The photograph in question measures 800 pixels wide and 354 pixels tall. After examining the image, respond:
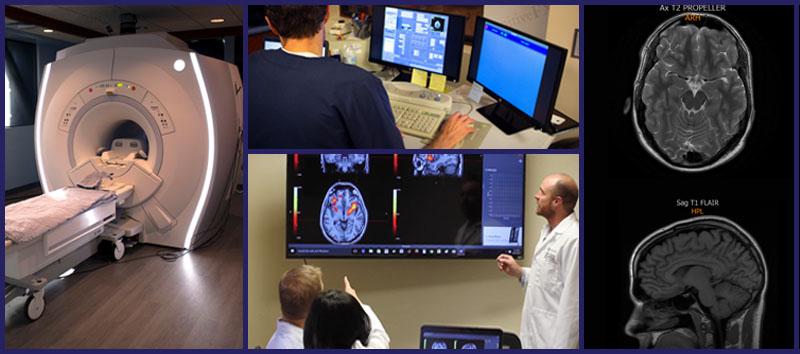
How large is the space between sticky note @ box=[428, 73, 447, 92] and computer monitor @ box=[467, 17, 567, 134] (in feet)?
0.31

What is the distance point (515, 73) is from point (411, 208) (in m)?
0.50

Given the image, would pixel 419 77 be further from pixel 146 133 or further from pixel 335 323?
pixel 146 133

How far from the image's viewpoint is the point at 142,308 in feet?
8.96

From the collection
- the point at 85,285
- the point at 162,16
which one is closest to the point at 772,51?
the point at 85,285

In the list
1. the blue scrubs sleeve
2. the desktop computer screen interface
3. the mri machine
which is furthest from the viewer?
the mri machine

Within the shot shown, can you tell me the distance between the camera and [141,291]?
2967mm

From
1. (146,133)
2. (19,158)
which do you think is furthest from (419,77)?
(19,158)

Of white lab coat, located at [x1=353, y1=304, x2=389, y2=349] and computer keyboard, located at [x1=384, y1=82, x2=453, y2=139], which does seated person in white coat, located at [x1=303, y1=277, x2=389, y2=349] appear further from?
computer keyboard, located at [x1=384, y1=82, x2=453, y2=139]

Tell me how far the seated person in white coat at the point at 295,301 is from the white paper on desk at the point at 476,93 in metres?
0.72

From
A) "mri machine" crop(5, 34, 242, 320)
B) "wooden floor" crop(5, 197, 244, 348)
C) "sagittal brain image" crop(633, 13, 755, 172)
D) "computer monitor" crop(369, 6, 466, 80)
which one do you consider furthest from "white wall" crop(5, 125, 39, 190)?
"sagittal brain image" crop(633, 13, 755, 172)

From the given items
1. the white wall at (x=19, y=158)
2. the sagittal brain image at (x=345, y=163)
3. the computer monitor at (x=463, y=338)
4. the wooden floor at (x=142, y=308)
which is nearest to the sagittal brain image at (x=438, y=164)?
→ the sagittal brain image at (x=345, y=163)

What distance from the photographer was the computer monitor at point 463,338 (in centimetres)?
174

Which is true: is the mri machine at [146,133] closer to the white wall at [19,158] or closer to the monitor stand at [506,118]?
the white wall at [19,158]

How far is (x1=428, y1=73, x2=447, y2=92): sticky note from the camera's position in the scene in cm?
181
